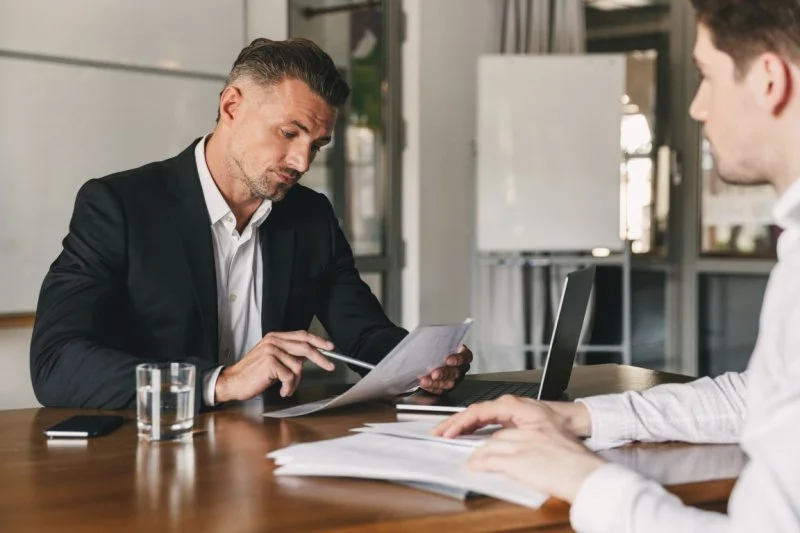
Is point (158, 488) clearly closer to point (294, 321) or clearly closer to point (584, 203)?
point (294, 321)

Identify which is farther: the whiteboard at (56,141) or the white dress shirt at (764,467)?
the whiteboard at (56,141)

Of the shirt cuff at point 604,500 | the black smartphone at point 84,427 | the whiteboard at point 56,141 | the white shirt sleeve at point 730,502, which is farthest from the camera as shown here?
the whiteboard at point 56,141

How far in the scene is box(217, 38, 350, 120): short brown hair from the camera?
7.55 ft

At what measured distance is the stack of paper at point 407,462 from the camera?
3.88 ft

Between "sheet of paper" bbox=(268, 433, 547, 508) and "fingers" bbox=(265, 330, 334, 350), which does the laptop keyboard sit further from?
"sheet of paper" bbox=(268, 433, 547, 508)

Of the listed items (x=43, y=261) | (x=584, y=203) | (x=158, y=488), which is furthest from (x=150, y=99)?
(x=158, y=488)

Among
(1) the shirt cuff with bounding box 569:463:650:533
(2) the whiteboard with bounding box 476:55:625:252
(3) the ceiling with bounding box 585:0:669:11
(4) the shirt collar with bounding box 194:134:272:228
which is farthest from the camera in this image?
(3) the ceiling with bounding box 585:0:669:11

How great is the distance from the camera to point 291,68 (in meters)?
2.30

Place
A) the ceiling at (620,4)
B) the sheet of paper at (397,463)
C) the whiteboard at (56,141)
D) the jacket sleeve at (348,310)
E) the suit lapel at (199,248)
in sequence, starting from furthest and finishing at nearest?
the ceiling at (620,4), the whiteboard at (56,141), the jacket sleeve at (348,310), the suit lapel at (199,248), the sheet of paper at (397,463)

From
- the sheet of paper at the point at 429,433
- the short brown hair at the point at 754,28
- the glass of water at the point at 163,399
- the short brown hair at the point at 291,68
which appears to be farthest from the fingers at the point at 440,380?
the short brown hair at the point at 754,28

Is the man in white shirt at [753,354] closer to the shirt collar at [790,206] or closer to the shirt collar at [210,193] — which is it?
the shirt collar at [790,206]

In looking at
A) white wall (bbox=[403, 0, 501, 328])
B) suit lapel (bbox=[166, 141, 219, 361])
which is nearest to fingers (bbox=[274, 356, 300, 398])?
suit lapel (bbox=[166, 141, 219, 361])

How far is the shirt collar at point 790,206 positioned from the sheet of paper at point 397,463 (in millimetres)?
416

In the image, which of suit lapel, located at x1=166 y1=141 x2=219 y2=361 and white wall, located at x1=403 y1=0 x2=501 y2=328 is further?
white wall, located at x1=403 y1=0 x2=501 y2=328
